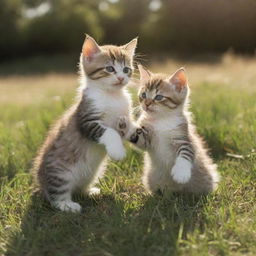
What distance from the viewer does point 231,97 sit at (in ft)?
19.2

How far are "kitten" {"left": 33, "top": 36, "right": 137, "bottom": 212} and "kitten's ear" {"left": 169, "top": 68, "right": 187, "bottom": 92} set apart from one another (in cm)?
35

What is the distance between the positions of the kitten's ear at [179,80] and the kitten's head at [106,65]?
0.34 metres

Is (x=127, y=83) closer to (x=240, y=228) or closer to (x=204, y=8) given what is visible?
(x=240, y=228)

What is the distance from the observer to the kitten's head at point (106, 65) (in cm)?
338

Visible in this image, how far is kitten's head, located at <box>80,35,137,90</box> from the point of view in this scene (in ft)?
11.1

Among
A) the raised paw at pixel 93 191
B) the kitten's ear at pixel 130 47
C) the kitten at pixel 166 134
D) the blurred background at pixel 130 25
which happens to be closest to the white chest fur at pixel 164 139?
the kitten at pixel 166 134

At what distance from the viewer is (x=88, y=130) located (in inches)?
128

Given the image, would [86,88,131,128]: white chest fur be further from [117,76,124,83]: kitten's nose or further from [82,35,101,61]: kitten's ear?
[82,35,101,61]: kitten's ear

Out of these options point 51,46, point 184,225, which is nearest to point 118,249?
point 184,225

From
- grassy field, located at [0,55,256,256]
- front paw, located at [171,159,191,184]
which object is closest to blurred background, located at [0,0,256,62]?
grassy field, located at [0,55,256,256]

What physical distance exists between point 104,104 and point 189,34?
22007 mm

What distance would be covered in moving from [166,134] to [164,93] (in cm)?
30

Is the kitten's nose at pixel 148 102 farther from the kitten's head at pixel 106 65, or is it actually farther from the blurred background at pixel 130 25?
the blurred background at pixel 130 25

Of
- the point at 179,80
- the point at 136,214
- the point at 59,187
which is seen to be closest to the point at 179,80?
the point at 179,80
